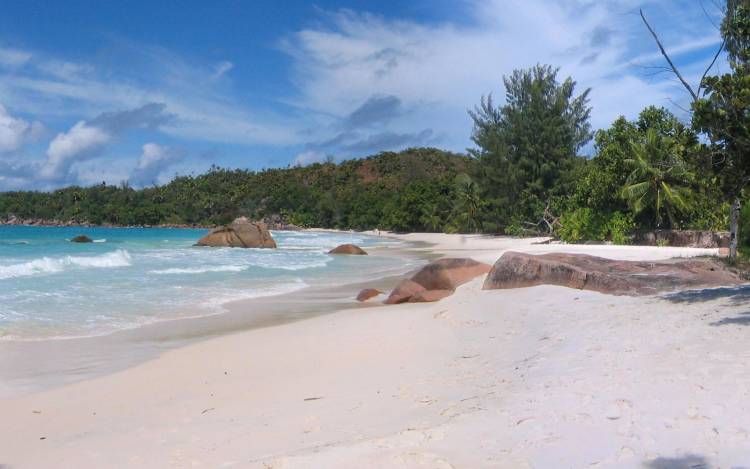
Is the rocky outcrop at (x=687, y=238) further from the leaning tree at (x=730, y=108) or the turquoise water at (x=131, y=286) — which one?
the leaning tree at (x=730, y=108)

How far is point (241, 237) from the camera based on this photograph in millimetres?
41719

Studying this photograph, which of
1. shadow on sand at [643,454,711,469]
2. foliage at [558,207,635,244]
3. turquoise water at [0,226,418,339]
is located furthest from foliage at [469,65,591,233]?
shadow on sand at [643,454,711,469]

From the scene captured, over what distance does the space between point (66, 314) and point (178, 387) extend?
→ 22.2 ft

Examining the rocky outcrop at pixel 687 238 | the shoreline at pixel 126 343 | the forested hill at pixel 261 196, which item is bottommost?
the shoreline at pixel 126 343

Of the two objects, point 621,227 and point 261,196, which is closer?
point 621,227

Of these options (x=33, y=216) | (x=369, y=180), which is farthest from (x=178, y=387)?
(x=33, y=216)

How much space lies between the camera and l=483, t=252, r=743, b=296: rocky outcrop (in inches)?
372

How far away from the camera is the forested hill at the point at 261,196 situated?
3875 inches

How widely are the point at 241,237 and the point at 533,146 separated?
940 inches

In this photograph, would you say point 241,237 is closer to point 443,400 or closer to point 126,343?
point 126,343

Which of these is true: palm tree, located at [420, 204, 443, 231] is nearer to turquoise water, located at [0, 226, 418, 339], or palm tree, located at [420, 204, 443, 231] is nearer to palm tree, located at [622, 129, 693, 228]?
turquoise water, located at [0, 226, 418, 339]

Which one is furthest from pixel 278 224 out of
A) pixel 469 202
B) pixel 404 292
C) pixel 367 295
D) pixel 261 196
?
pixel 404 292

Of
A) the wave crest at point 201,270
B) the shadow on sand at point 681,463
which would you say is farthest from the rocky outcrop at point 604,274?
the wave crest at point 201,270

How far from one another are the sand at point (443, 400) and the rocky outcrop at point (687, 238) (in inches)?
724
